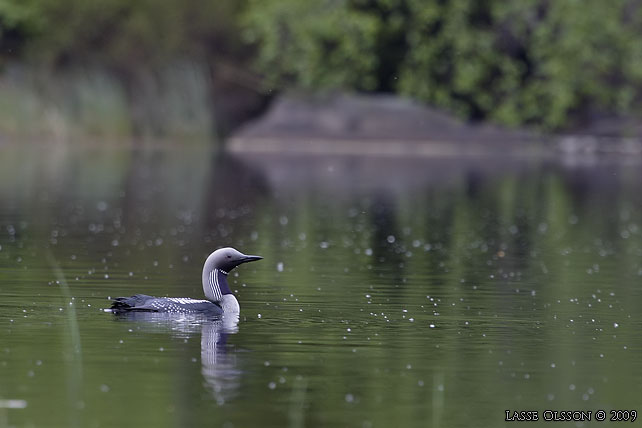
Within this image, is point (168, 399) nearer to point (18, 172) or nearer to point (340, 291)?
point (340, 291)

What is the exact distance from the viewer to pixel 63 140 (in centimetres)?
4909

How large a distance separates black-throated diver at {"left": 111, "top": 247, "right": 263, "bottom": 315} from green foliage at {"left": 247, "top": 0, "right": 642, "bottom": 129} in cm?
3318

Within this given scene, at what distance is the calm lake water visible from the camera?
30.5ft

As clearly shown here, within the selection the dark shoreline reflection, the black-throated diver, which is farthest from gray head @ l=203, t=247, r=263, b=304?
the dark shoreline reflection

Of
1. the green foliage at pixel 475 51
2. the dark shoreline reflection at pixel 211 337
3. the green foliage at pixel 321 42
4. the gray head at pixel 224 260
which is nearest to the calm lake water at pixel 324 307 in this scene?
the dark shoreline reflection at pixel 211 337

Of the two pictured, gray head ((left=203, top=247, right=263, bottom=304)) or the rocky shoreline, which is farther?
the rocky shoreline

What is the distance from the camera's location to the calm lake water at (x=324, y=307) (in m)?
9.29

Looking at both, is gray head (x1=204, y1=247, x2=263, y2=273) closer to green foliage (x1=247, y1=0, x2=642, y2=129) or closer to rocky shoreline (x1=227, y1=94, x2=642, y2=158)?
rocky shoreline (x1=227, y1=94, x2=642, y2=158)

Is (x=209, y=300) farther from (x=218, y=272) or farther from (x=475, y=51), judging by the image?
(x=475, y=51)

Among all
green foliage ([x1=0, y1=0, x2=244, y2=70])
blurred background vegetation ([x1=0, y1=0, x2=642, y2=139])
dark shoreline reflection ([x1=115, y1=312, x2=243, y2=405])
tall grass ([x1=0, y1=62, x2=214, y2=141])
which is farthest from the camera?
green foliage ([x1=0, y1=0, x2=244, y2=70])

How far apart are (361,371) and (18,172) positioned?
997 inches

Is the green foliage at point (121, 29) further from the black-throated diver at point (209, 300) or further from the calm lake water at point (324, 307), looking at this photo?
the black-throated diver at point (209, 300)

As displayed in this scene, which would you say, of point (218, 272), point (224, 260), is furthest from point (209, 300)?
point (224, 260)

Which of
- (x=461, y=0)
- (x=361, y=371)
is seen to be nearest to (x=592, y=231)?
(x=361, y=371)
